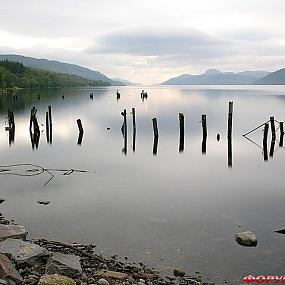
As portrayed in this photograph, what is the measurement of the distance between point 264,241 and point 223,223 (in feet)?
7.31

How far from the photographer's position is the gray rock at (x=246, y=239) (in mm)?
14188

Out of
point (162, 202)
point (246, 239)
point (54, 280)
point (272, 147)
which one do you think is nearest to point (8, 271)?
point (54, 280)

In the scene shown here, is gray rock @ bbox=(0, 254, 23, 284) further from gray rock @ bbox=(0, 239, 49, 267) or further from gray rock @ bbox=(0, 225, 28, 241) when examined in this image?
gray rock @ bbox=(0, 225, 28, 241)

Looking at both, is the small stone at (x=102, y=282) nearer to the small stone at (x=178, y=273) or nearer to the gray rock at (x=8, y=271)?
the gray rock at (x=8, y=271)

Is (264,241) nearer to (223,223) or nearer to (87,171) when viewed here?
(223,223)

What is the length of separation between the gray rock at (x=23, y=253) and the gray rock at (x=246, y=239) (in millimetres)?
7291

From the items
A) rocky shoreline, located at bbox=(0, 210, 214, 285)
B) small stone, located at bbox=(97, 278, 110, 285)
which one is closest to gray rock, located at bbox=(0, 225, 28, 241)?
rocky shoreline, located at bbox=(0, 210, 214, 285)

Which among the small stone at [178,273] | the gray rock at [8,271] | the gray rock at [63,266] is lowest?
the small stone at [178,273]

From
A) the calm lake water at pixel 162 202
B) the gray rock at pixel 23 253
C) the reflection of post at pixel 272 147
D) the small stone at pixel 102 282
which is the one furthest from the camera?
the reflection of post at pixel 272 147

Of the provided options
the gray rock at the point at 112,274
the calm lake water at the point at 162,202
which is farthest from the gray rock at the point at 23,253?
the calm lake water at the point at 162,202

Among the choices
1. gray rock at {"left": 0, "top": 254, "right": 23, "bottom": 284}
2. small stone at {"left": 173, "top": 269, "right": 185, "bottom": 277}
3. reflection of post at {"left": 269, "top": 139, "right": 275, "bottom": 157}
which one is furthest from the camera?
reflection of post at {"left": 269, "top": 139, "right": 275, "bottom": 157}

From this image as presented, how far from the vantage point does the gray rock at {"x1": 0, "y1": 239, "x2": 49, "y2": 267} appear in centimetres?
1023

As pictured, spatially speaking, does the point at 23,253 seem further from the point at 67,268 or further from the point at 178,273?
the point at 178,273

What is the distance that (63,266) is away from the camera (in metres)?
10.5
